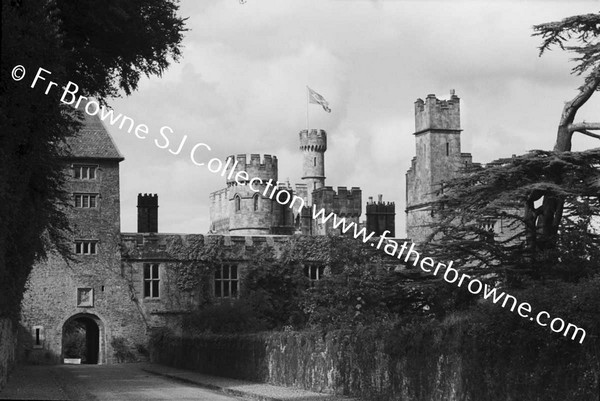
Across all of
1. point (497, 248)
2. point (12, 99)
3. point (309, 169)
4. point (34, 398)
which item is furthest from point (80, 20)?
point (309, 169)

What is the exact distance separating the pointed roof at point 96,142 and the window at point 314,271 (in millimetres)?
10337

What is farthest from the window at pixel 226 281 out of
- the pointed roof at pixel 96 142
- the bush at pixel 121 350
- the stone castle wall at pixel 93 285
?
the pointed roof at pixel 96 142

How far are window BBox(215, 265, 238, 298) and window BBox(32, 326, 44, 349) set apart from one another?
8.39 m

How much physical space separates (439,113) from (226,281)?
47.7ft

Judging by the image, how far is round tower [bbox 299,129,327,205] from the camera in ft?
347

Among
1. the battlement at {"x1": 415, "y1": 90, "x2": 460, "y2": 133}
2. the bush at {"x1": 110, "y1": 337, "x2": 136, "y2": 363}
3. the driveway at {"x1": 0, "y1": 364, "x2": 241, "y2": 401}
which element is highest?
the battlement at {"x1": 415, "y1": 90, "x2": 460, "y2": 133}

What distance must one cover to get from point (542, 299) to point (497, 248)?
6.36 metres

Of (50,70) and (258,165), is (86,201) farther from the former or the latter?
(50,70)

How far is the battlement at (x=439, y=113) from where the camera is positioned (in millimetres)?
58469

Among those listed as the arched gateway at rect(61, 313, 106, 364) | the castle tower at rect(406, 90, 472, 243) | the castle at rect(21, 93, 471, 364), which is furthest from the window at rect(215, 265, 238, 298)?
the castle tower at rect(406, 90, 472, 243)

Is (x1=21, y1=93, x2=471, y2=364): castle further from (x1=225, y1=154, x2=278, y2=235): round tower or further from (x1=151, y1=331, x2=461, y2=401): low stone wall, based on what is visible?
(x1=225, y1=154, x2=278, y2=235): round tower

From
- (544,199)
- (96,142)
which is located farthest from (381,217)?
(544,199)

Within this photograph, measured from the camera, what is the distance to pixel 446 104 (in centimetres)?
5884

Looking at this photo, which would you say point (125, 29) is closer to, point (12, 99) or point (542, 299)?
point (12, 99)
